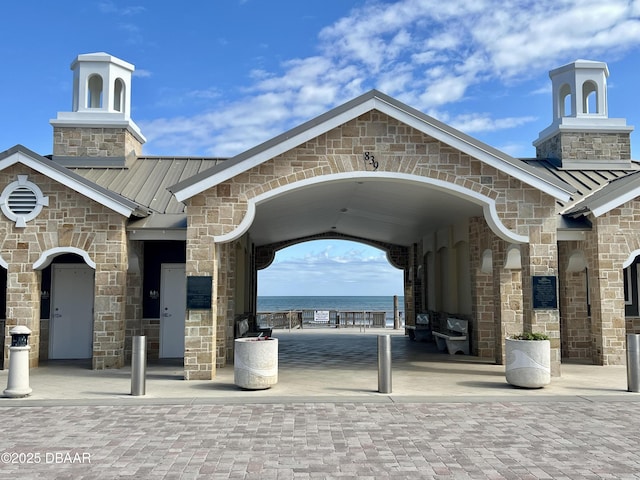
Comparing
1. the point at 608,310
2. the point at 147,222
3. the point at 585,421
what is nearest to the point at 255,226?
the point at 147,222

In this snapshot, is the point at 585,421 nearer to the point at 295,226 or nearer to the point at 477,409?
the point at 477,409

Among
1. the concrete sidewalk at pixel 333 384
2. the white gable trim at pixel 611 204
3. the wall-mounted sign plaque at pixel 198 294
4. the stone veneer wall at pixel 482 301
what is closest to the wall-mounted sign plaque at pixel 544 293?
the concrete sidewalk at pixel 333 384

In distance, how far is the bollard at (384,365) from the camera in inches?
369

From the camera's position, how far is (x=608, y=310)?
1277cm

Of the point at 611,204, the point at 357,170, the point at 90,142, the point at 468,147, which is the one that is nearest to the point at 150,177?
the point at 90,142

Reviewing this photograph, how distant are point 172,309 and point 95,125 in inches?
248

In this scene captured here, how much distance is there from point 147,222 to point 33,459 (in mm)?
7215

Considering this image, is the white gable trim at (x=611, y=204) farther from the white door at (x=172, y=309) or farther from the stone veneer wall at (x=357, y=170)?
the white door at (x=172, y=309)

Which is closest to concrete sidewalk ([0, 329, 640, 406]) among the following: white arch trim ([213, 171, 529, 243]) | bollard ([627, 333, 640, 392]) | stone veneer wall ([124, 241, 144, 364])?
bollard ([627, 333, 640, 392])

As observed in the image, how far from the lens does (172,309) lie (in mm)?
14109

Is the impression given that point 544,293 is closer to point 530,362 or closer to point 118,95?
point 530,362

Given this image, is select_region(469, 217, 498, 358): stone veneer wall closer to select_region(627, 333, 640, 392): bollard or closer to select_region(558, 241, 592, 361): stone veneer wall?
select_region(558, 241, 592, 361): stone veneer wall

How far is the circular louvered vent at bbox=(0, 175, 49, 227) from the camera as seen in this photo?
12.2 m

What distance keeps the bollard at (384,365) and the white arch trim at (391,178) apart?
338 centimetres
